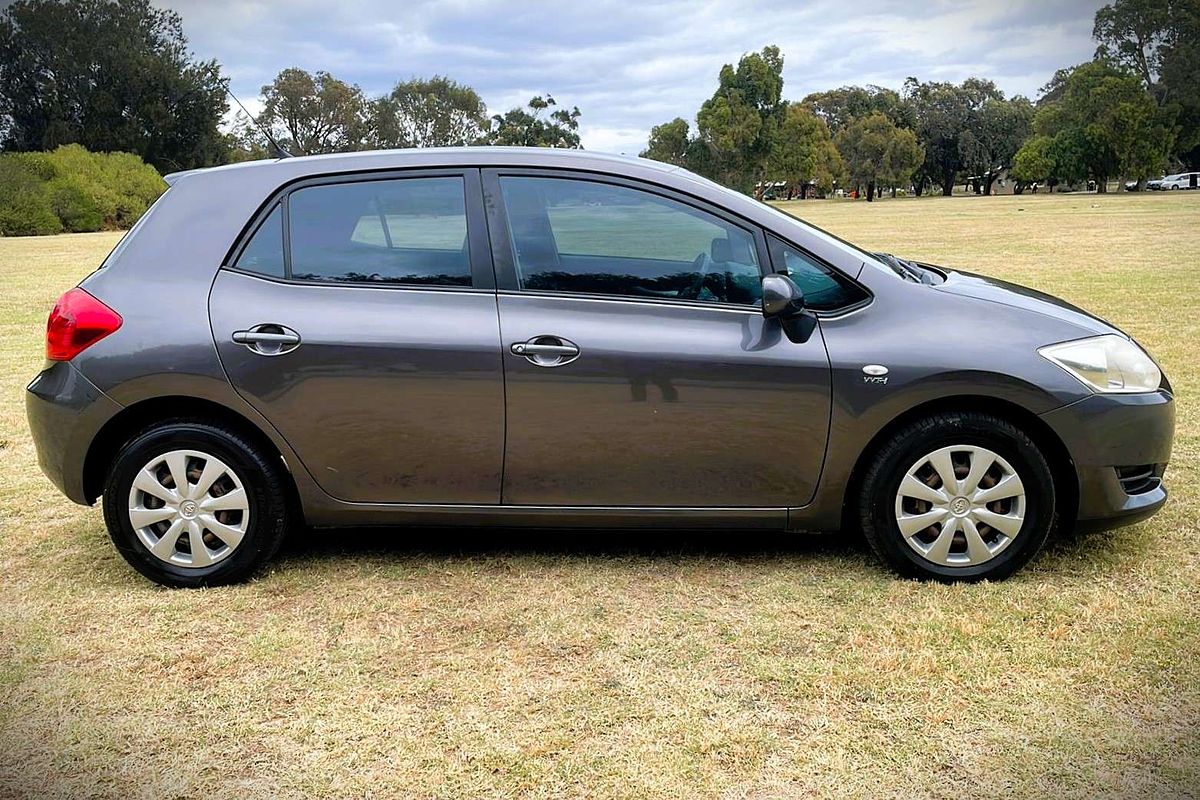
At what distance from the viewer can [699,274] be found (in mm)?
4172

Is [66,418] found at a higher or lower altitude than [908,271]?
lower

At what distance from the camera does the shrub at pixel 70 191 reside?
1515 inches

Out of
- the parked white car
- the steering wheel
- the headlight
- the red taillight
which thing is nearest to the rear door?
the red taillight

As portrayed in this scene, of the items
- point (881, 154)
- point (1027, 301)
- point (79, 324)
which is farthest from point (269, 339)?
point (881, 154)

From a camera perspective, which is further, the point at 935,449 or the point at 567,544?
the point at 567,544

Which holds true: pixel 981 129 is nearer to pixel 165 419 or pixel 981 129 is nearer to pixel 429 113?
pixel 429 113

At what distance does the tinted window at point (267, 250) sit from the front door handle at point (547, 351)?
103cm

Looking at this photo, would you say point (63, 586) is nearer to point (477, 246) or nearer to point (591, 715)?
point (477, 246)

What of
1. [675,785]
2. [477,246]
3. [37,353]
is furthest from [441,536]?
[37,353]

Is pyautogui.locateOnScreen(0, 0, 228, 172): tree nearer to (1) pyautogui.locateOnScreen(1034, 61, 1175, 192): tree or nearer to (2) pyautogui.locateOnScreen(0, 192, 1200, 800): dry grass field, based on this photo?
(1) pyautogui.locateOnScreen(1034, 61, 1175, 192): tree

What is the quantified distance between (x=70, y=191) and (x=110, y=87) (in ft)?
71.4

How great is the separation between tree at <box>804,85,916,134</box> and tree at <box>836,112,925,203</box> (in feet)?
20.9

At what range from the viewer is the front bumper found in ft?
13.3

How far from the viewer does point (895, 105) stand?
103m
